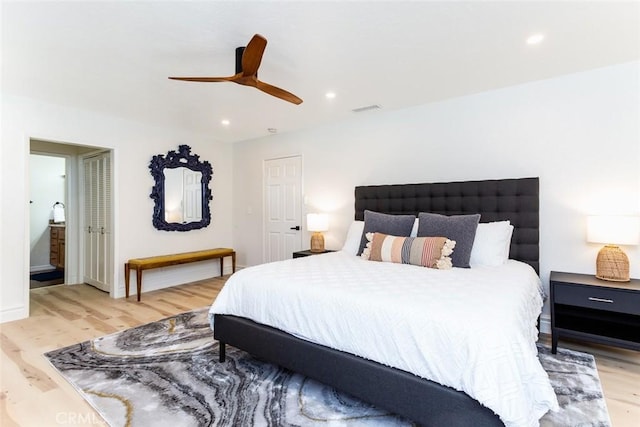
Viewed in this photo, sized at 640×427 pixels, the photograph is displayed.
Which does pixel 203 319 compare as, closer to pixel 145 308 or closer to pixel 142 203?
pixel 145 308

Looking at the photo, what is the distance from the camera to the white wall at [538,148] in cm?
283

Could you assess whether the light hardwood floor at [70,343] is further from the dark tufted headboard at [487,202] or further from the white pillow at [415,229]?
the white pillow at [415,229]

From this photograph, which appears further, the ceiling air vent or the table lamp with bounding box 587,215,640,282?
the ceiling air vent

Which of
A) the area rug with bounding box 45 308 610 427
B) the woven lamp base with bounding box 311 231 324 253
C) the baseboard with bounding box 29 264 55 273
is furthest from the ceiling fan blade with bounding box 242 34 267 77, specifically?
the baseboard with bounding box 29 264 55 273

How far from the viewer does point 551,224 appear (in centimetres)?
312

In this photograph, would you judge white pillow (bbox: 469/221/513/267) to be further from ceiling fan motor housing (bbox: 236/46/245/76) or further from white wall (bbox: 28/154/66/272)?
white wall (bbox: 28/154/66/272)

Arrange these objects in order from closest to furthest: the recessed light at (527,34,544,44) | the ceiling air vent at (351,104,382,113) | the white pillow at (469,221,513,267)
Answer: the recessed light at (527,34,544,44) → the white pillow at (469,221,513,267) → the ceiling air vent at (351,104,382,113)

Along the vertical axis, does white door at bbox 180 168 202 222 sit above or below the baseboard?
above

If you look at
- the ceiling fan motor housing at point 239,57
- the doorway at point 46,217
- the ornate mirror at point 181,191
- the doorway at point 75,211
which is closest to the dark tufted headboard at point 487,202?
the ceiling fan motor housing at point 239,57

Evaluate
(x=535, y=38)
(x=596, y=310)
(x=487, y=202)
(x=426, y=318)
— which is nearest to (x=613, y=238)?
(x=596, y=310)

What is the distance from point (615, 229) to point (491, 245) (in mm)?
871

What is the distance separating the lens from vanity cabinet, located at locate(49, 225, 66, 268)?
607cm

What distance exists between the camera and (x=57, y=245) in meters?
6.21

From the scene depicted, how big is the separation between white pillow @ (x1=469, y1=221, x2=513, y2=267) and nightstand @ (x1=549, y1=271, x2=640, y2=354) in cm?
43
